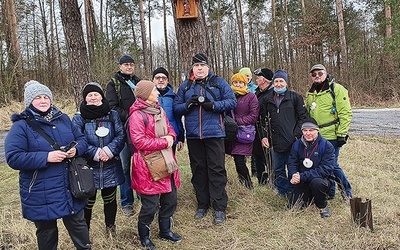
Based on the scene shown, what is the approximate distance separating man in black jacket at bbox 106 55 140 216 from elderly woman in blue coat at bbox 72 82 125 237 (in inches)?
23.1

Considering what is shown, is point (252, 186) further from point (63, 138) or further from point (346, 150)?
point (346, 150)

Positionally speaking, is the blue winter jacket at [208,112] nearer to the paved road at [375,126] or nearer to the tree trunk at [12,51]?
the paved road at [375,126]

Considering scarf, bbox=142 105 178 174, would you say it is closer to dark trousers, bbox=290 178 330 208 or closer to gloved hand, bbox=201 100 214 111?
gloved hand, bbox=201 100 214 111

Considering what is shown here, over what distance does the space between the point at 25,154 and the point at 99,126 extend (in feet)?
2.78

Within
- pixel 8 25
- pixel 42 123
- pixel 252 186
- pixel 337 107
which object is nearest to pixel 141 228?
pixel 42 123

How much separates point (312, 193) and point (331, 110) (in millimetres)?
1096

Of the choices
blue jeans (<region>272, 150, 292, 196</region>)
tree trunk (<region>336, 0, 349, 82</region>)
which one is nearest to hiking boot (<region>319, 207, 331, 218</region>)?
blue jeans (<region>272, 150, 292, 196</region>)

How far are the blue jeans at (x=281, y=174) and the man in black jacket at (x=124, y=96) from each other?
1989 millimetres

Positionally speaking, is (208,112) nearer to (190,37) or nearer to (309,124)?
(309,124)

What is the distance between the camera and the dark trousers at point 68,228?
2.76 metres

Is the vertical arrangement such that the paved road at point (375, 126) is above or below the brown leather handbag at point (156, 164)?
below

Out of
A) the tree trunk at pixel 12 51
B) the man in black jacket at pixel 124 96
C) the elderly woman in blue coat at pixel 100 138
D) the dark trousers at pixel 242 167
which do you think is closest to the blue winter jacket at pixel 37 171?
the elderly woman in blue coat at pixel 100 138

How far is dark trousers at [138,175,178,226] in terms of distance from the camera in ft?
10.7

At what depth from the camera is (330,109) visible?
4.23 metres
